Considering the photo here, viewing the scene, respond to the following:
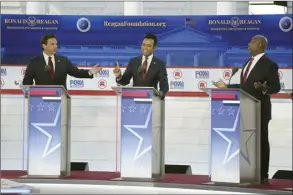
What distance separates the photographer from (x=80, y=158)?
25.6 ft

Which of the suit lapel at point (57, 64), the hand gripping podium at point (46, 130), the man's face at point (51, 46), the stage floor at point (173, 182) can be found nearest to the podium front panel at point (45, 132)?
the hand gripping podium at point (46, 130)

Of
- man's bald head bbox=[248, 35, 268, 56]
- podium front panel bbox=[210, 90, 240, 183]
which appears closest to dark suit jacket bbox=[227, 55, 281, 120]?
man's bald head bbox=[248, 35, 268, 56]

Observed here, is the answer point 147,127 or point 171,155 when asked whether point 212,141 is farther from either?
point 171,155

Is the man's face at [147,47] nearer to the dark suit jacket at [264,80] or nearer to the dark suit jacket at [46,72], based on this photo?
the dark suit jacket at [46,72]

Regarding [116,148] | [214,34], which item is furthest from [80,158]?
[214,34]

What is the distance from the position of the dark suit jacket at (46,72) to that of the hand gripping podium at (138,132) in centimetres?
102

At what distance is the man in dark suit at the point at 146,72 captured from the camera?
22.1ft

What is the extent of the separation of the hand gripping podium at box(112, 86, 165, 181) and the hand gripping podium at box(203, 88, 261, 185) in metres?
0.60

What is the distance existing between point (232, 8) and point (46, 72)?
252 centimetres

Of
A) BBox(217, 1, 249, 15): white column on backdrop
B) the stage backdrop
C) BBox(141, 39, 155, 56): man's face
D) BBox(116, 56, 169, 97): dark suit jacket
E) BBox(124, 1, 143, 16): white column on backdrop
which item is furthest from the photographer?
BBox(124, 1, 143, 16): white column on backdrop

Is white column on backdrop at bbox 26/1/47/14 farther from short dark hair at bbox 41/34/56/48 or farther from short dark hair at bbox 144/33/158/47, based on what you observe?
short dark hair at bbox 144/33/158/47

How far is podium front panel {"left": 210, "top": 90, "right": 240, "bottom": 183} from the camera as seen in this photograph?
229 inches

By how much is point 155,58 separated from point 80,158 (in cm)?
172

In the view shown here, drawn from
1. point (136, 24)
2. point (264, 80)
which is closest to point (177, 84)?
point (136, 24)
